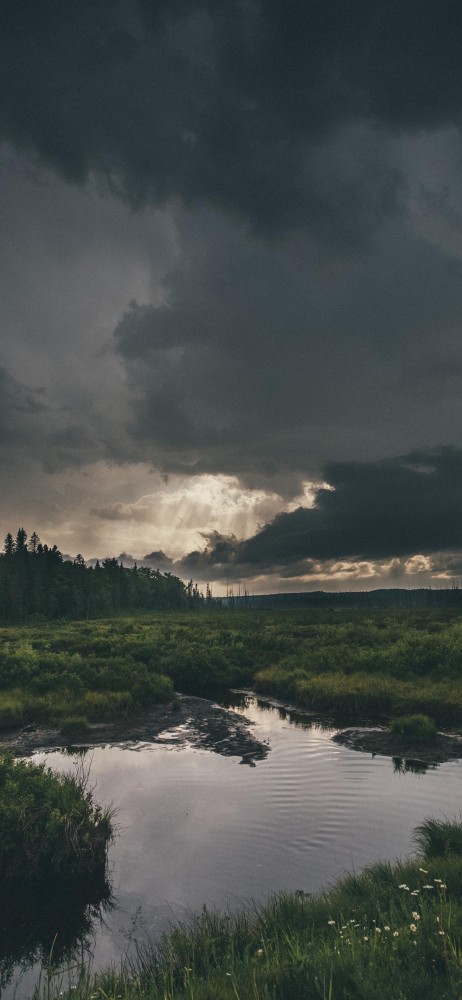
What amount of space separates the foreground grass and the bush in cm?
1149

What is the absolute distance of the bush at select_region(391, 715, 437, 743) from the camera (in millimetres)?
20531

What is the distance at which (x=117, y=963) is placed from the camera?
8531 mm

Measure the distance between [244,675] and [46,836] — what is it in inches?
1000

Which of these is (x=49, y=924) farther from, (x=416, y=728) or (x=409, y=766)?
(x=416, y=728)

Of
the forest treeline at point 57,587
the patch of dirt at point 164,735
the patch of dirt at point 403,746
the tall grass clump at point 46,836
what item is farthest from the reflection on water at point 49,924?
the forest treeline at point 57,587

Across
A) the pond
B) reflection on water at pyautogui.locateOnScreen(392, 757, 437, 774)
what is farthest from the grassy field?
reflection on water at pyautogui.locateOnScreen(392, 757, 437, 774)

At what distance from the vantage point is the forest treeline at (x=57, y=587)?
10643 cm

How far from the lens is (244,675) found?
35938 millimetres

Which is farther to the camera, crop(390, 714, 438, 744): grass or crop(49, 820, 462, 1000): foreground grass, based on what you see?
crop(390, 714, 438, 744): grass

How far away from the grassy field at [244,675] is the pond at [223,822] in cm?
490

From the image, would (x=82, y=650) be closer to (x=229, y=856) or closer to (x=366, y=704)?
(x=366, y=704)

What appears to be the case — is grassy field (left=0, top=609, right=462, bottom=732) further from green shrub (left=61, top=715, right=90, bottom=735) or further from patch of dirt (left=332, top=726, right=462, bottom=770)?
patch of dirt (left=332, top=726, right=462, bottom=770)

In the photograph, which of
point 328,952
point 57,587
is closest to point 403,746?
point 328,952

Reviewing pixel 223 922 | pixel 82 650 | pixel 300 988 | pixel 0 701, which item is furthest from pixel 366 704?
pixel 82 650
